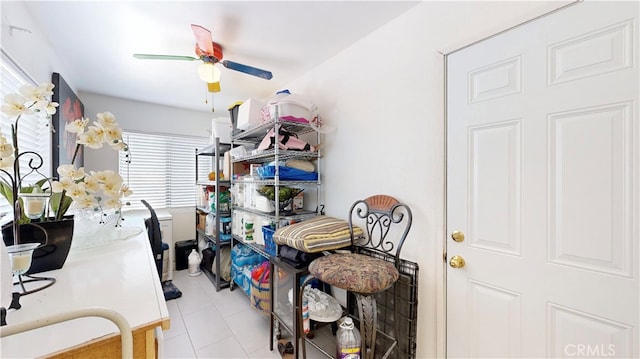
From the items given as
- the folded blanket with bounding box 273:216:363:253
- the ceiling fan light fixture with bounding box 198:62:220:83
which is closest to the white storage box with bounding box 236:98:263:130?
the ceiling fan light fixture with bounding box 198:62:220:83

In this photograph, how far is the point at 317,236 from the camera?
1.61 metres

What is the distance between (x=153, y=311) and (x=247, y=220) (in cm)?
Answer: 169

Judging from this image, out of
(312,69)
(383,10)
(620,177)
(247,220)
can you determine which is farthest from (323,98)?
(620,177)

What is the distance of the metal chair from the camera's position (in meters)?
1.24

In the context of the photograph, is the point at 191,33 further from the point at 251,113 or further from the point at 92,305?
the point at 92,305

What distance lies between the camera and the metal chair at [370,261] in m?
1.24

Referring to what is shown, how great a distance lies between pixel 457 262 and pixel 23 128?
9.70 ft

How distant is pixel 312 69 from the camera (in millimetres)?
2420

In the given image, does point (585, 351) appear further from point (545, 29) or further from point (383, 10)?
point (383, 10)

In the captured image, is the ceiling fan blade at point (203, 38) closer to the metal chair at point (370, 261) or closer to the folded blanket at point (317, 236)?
the folded blanket at point (317, 236)

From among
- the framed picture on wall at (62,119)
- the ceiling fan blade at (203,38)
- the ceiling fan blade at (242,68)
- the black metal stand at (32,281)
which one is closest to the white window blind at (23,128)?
the framed picture on wall at (62,119)

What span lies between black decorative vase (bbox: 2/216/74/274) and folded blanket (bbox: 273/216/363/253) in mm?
1094

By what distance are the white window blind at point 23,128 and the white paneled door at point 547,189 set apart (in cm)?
209

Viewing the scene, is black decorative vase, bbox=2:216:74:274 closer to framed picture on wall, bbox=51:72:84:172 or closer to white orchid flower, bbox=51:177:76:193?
white orchid flower, bbox=51:177:76:193
